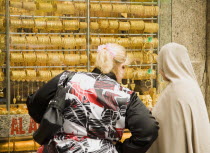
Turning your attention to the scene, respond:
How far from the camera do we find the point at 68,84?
262 cm

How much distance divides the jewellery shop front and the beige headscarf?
279cm

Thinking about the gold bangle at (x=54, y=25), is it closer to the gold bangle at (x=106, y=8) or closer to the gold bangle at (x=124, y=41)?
the gold bangle at (x=106, y=8)

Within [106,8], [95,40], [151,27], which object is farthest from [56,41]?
[151,27]

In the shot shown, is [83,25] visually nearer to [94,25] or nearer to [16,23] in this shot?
[94,25]

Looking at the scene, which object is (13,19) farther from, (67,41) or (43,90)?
(43,90)

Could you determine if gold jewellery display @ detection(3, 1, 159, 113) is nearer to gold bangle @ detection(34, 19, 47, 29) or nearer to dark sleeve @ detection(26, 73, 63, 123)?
gold bangle @ detection(34, 19, 47, 29)

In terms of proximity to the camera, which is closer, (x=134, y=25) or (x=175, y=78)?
(x=175, y=78)

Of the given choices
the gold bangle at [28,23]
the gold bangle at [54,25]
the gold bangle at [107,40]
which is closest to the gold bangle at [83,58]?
the gold bangle at [107,40]

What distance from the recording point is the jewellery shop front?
5.46m

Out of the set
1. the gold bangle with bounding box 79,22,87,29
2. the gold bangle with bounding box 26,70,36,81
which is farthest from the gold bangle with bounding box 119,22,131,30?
the gold bangle with bounding box 26,70,36,81

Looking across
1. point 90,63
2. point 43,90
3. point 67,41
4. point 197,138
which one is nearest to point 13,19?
point 67,41

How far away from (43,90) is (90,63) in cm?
326

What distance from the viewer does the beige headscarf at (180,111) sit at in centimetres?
310

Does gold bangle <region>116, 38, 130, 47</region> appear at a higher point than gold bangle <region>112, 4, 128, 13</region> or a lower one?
lower
